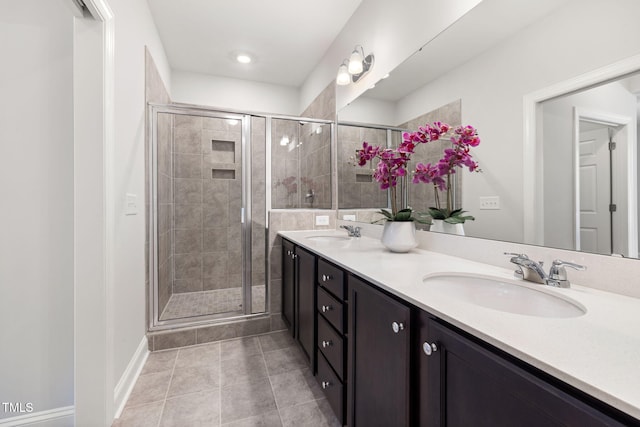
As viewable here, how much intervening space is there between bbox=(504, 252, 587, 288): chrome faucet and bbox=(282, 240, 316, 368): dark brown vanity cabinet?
3.15 ft

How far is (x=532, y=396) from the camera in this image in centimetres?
47

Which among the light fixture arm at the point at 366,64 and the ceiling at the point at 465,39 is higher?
the light fixture arm at the point at 366,64

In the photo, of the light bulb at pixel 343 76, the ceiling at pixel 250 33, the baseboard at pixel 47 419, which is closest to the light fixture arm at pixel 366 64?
the light bulb at pixel 343 76

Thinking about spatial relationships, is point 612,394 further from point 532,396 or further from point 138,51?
point 138,51

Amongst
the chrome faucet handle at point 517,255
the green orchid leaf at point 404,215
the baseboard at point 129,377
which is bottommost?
the baseboard at point 129,377

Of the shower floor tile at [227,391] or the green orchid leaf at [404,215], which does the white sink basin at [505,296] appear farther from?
the shower floor tile at [227,391]

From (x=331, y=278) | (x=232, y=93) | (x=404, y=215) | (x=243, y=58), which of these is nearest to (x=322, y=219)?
(x=404, y=215)

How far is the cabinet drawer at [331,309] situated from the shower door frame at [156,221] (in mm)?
1063

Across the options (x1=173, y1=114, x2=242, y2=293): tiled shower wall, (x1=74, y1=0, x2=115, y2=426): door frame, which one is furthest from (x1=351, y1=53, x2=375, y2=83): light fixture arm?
(x1=74, y1=0, x2=115, y2=426): door frame

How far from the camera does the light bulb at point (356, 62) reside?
83.1 inches

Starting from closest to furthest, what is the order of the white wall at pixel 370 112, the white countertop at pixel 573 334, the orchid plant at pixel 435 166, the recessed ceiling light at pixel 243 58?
the white countertop at pixel 573 334 < the orchid plant at pixel 435 166 < the white wall at pixel 370 112 < the recessed ceiling light at pixel 243 58

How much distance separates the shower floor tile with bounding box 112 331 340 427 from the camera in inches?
53.7

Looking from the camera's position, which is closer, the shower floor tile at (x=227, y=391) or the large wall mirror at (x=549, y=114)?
the large wall mirror at (x=549, y=114)

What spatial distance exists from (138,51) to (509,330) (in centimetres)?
243
